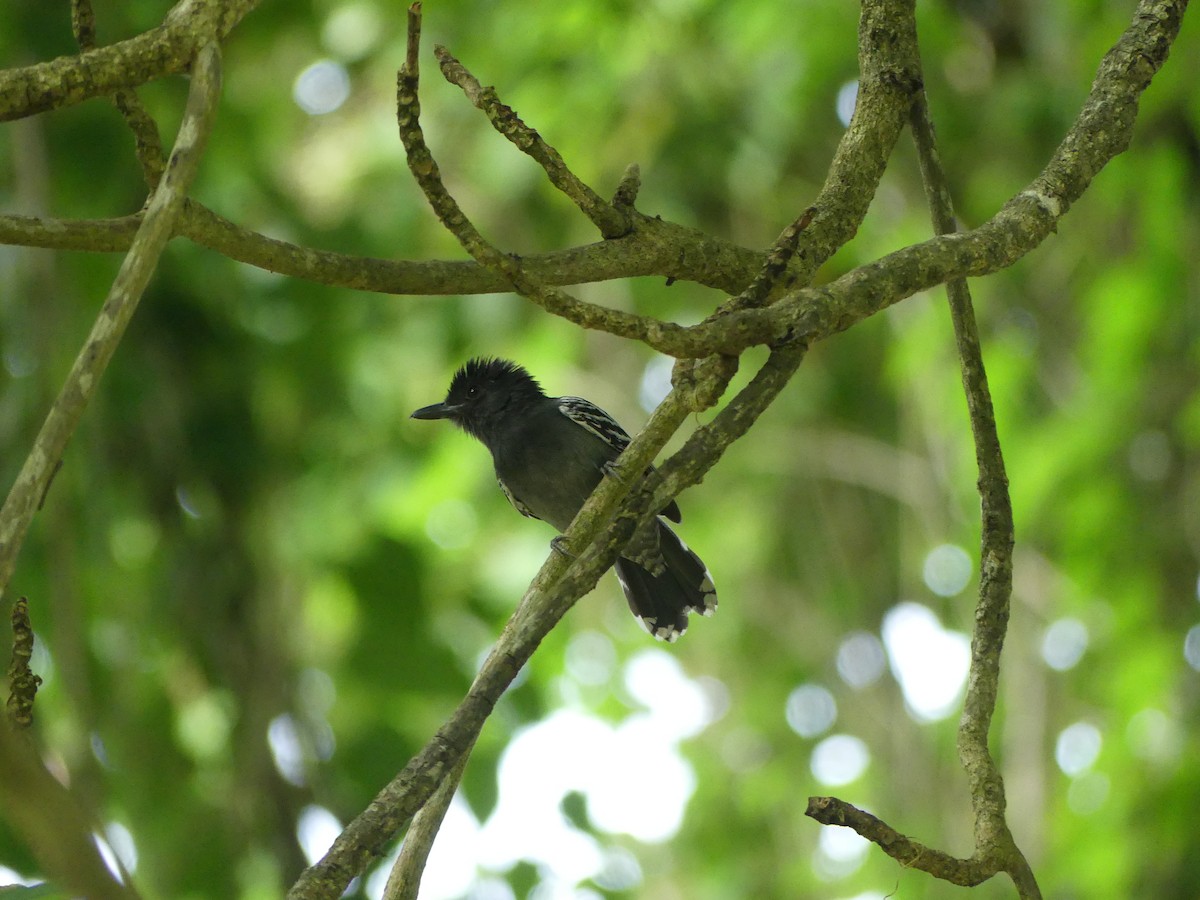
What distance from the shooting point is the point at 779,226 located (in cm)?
944

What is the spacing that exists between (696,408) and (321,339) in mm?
4363

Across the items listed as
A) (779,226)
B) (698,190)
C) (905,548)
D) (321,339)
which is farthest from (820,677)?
(321,339)

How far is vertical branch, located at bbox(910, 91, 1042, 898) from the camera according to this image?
2.23 m

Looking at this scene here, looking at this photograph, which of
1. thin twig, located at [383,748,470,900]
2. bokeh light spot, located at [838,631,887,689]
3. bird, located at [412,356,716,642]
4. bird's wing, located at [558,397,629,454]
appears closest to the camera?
thin twig, located at [383,748,470,900]

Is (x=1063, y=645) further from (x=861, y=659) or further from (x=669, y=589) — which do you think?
(x=669, y=589)

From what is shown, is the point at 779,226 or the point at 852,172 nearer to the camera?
the point at 852,172

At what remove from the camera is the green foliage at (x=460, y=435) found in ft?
17.3

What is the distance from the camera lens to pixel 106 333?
157 centimetres

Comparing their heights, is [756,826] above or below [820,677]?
below

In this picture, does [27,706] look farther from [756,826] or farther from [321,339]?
[756,826]

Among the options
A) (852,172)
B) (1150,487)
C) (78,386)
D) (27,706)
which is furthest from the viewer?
(1150,487)

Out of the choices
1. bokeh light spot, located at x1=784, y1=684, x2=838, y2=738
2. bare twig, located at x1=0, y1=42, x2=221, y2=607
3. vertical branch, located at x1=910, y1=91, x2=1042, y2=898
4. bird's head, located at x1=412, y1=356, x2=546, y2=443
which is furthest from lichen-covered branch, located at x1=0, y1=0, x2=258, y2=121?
bokeh light spot, located at x1=784, y1=684, x2=838, y2=738

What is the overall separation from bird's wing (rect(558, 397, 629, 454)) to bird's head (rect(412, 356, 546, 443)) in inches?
10.9

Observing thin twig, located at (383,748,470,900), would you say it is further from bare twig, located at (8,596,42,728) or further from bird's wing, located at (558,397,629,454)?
bird's wing, located at (558,397,629,454)
